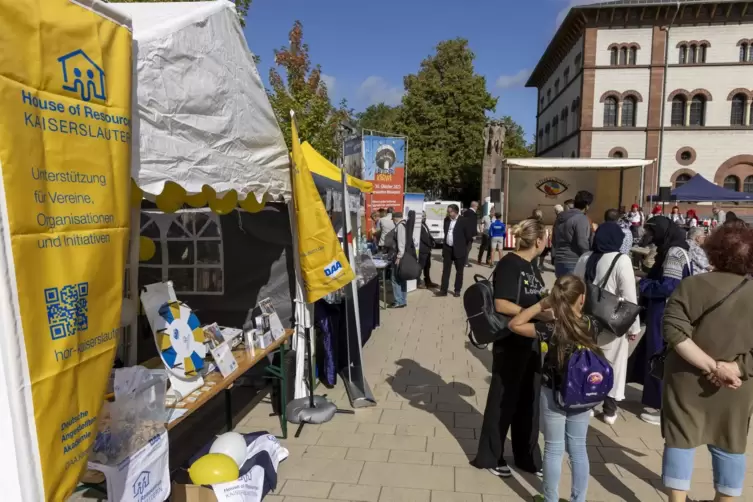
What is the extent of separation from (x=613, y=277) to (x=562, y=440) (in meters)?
1.83

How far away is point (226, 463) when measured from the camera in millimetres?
3027

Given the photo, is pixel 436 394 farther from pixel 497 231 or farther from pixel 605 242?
pixel 497 231

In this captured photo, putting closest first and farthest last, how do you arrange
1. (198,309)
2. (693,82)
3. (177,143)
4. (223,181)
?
(177,143) < (223,181) < (198,309) < (693,82)

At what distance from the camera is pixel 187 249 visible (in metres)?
5.23

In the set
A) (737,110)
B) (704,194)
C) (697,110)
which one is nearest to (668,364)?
(704,194)

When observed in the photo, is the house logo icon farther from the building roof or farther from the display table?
the building roof

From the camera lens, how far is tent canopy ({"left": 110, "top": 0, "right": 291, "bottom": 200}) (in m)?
2.71

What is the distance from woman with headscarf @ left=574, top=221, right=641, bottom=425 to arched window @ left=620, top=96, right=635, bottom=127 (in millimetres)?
32278

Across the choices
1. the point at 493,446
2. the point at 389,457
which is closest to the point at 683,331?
the point at 493,446

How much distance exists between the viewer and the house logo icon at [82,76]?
1.80 m

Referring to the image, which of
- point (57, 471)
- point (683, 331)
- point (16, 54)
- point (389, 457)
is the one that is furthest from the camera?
point (389, 457)

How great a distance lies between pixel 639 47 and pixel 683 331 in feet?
116

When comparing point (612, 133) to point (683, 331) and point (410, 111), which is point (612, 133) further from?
point (683, 331)

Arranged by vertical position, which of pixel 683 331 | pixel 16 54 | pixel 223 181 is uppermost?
pixel 16 54
